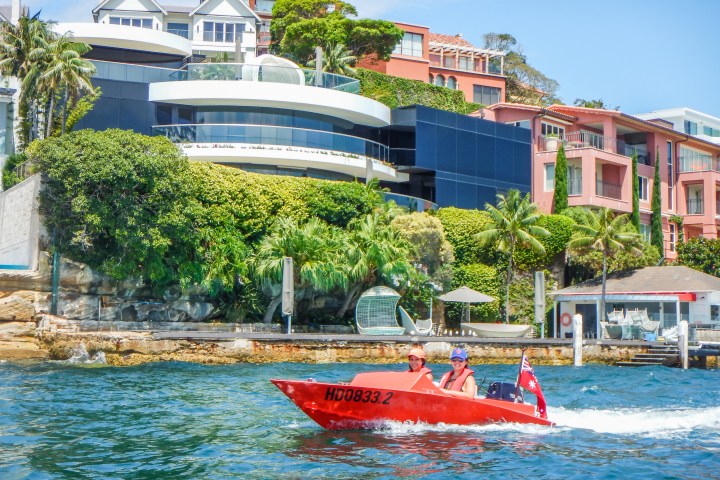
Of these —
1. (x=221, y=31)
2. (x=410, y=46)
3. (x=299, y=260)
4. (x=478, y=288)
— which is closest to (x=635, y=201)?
(x=478, y=288)

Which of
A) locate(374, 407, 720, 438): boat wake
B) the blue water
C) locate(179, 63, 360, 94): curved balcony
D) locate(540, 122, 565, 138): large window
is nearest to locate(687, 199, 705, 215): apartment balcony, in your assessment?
locate(540, 122, 565, 138): large window

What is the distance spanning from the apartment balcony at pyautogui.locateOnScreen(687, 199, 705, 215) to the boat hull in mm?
28125

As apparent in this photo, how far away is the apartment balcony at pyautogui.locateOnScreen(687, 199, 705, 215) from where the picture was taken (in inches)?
2538

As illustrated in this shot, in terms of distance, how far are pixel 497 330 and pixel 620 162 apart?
69.4 ft

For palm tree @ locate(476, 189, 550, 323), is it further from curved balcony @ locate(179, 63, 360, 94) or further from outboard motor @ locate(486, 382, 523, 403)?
outboard motor @ locate(486, 382, 523, 403)

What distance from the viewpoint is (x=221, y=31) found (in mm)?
63656

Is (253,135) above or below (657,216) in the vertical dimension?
above

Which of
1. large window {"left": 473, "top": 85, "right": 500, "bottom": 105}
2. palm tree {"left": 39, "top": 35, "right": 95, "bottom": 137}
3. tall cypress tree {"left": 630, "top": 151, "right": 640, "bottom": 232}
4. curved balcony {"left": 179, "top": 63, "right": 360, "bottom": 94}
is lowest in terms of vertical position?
tall cypress tree {"left": 630, "top": 151, "right": 640, "bottom": 232}

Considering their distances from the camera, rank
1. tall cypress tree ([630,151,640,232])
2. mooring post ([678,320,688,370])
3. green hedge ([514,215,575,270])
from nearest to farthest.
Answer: mooring post ([678,320,688,370]), green hedge ([514,215,575,270]), tall cypress tree ([630,151,640,232])

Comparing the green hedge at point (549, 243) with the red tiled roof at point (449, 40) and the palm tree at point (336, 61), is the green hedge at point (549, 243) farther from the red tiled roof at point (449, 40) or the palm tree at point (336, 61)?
the red tiled roof at point (449, 40)

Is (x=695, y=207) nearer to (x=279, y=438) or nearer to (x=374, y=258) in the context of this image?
(x=374, y=258)

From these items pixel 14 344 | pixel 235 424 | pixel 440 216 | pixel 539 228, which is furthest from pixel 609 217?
pixel 235 424

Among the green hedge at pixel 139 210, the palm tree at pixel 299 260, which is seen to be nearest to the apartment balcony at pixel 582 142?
the palm tree at pixel 299 260

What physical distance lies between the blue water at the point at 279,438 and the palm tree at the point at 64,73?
18.0 metres
